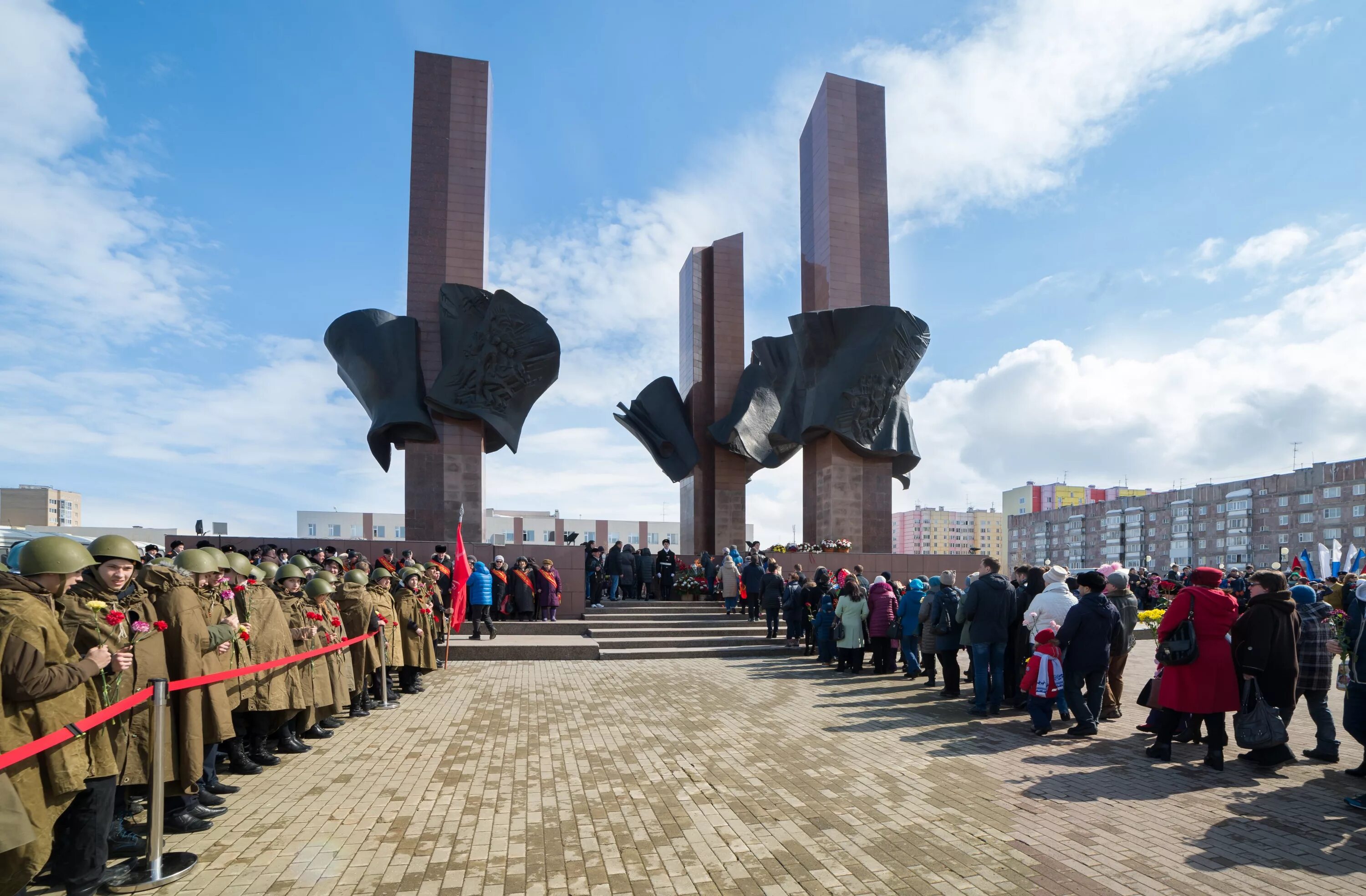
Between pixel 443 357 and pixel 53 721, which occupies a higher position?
pixel 443 357

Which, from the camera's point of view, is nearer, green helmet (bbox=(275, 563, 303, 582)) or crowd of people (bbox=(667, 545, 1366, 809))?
crowd of people (bbox=(667, 545, 1366, 809))

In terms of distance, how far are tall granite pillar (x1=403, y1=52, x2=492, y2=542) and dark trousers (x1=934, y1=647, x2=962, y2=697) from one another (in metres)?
15.1

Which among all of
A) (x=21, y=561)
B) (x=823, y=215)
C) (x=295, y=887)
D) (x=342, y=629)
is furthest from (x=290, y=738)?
(x=823, y=215)

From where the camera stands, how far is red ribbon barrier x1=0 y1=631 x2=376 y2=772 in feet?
10.3

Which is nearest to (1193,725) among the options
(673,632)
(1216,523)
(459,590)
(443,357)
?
(673,632)

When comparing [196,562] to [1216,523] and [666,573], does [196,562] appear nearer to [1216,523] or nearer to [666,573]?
[666,573]

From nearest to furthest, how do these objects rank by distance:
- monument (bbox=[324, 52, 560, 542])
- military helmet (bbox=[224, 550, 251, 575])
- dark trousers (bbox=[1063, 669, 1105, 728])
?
1. military helmet (bbox=[224, 550, 251, 575])
2. dark trousers (bbox=[1063, 669, 1105, 728])
3. monument (bbox=[324, 52, 560, 542])

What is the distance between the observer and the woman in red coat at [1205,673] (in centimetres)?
631

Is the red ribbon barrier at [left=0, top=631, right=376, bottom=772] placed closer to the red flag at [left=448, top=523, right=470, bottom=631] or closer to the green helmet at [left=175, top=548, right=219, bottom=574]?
the green helmet at [left=175, top=548, right=219, bottom=574]

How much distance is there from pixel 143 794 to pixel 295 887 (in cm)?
164

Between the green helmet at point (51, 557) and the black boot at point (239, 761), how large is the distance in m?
2.95

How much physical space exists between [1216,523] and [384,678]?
83401 mm

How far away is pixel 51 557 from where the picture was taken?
355 centimetres

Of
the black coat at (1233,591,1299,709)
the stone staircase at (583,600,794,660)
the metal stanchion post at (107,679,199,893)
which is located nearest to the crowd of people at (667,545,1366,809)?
the black coat at (1233,591,1299,709)
